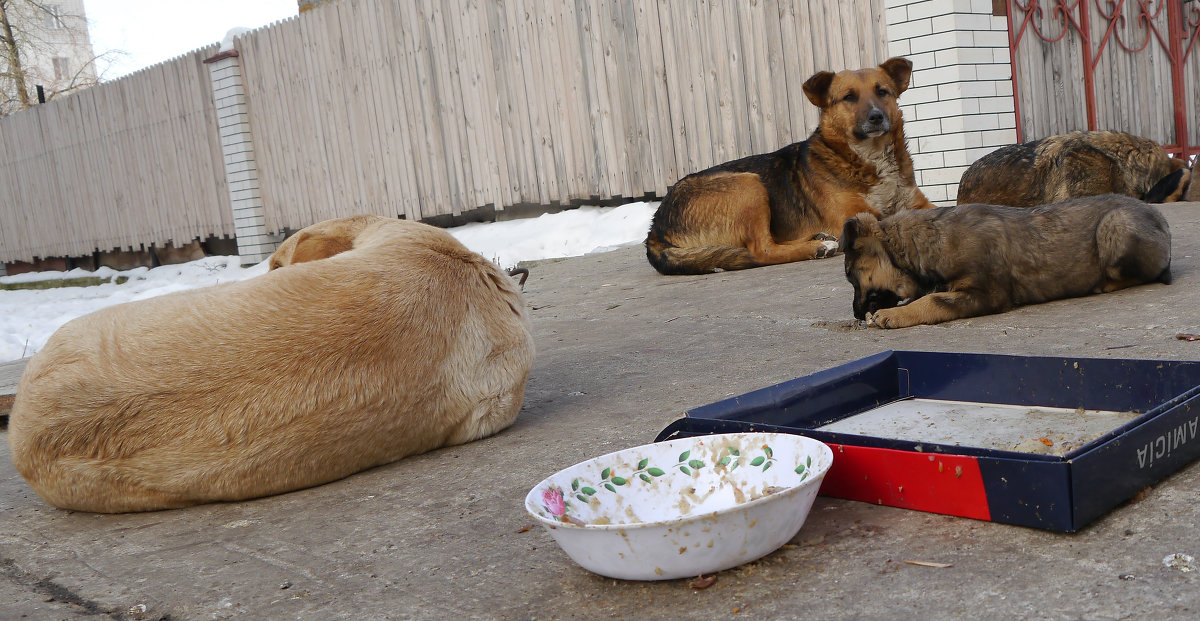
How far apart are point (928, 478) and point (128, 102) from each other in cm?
1795

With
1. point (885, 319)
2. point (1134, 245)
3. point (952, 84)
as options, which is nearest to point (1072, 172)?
point (952, 84)

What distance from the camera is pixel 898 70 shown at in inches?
279

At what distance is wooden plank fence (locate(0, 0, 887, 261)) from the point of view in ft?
31.6

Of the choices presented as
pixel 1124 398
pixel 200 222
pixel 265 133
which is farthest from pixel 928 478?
pixel 200 222

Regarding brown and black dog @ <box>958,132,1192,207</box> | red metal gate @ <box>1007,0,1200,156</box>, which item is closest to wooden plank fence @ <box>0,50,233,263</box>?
red metal gate @ <box>1007,0,1200,156</box>

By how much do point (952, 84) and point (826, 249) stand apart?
2.25m

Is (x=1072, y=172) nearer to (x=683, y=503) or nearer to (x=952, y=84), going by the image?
(x=952, y=84)

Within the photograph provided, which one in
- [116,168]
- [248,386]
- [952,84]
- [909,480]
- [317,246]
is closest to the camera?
[909,480]

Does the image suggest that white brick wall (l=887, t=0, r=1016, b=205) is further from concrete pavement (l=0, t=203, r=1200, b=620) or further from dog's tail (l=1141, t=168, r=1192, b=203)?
concrete pavement (l=0, t=203, r=1200, b=620)

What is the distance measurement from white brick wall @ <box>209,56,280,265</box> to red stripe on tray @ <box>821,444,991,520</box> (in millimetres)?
13811

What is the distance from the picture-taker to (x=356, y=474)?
131 inches

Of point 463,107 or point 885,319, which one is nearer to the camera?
point 885,319

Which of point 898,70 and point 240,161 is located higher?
point 240,161

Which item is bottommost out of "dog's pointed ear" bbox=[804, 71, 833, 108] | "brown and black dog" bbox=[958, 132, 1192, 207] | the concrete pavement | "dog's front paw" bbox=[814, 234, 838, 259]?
the concrete pavement
